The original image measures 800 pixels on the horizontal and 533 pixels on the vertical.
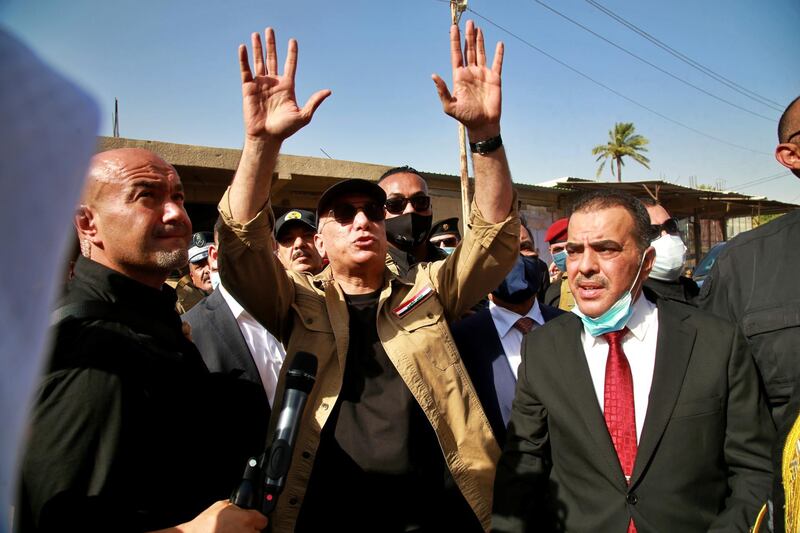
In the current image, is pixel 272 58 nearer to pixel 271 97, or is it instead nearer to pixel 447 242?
pixel 271 97

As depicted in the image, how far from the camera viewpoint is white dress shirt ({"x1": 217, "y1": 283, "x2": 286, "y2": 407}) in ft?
9.00

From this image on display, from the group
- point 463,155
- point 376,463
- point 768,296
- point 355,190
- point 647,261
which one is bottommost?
point 376,463

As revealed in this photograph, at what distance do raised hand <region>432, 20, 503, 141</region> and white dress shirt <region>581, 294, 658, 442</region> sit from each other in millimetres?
1057

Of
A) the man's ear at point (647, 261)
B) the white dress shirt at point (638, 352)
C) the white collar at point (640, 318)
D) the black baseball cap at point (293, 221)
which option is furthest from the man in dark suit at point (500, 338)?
the black baseball cap at point (293, 221)

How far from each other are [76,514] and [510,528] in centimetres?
160

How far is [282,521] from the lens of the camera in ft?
7.47

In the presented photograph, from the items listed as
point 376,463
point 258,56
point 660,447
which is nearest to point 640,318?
point 660,447

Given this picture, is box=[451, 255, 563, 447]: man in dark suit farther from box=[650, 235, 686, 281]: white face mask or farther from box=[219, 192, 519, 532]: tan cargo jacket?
box=[650, 235, 686, 281]: white face mask

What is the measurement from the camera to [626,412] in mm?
2205

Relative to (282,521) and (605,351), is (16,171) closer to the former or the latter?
(282,521)

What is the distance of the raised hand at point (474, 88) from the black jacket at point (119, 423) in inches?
Answer: 60.4

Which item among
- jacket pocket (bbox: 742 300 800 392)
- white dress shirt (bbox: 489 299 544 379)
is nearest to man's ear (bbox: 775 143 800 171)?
jacket pocket (bbox: 742 300 800 392)

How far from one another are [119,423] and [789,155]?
116 inches

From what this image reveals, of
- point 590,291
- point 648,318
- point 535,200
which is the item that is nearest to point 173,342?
point 590,291
